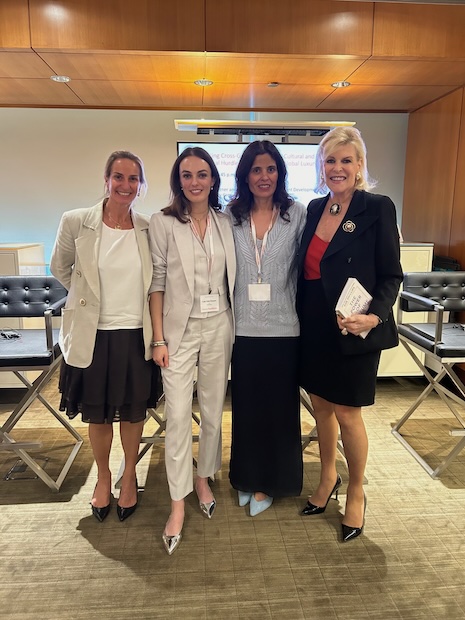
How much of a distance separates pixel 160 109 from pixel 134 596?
13.4ft

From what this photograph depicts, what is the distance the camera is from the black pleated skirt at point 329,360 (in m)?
1.85

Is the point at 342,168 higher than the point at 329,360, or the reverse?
the point at 342,168

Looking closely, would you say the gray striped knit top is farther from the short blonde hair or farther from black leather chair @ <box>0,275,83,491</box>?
black leather chair @ <box>0,275,83,491</box>

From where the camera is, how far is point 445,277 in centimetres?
303

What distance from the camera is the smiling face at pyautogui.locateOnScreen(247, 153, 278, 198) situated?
1.89 m

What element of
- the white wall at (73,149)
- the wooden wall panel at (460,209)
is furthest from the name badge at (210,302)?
the white wall at (73,149)

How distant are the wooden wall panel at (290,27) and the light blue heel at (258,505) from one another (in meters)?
2.80

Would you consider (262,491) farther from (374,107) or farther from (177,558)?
(374,107)

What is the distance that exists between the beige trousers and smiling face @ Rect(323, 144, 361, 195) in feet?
2.31

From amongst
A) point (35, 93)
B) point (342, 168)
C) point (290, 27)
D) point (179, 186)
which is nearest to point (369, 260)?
point (342, 168)

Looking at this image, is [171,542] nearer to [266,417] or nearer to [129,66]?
[266,417]

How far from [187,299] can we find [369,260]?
758 mm

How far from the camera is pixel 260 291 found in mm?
1927

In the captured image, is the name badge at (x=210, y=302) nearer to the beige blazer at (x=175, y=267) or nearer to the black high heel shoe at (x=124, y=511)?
the beige blazer at (x=175, y=267)
